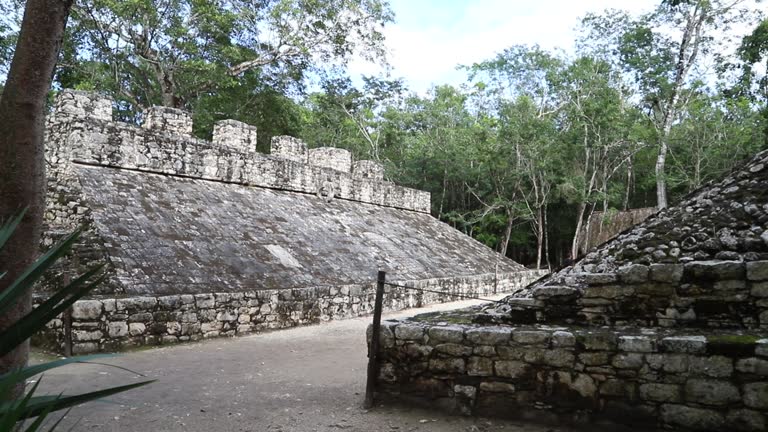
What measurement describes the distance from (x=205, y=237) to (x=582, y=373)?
23.0ft

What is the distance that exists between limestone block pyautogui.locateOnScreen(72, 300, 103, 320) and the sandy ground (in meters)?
0.58

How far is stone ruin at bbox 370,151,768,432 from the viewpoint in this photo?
3303 millimetres

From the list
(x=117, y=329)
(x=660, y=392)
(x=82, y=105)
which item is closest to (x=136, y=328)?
(x=117, y=329)

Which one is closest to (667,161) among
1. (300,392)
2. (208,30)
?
(208,30)

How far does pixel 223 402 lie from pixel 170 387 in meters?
0.75

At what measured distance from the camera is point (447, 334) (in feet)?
13.5

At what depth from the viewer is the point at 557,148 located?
20734 mm

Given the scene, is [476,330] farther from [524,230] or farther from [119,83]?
[524,230]

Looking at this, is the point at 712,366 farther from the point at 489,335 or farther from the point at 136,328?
the point at 136,328

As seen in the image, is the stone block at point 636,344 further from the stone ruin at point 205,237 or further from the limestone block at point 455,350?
the stone ruin at point 205,237

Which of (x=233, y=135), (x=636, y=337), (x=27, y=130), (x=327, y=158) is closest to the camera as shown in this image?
(x=27, y=130)

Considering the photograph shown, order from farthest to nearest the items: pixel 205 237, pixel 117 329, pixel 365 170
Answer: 1. pixel 365 170
2. pixel 205 237
3. pixel 117 329

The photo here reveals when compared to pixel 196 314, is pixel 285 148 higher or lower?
higher

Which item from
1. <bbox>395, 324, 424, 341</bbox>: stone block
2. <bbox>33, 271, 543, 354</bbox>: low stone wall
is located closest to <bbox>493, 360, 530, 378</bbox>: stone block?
<bbox>395, 324, 424, 341</bbox>: stone block
